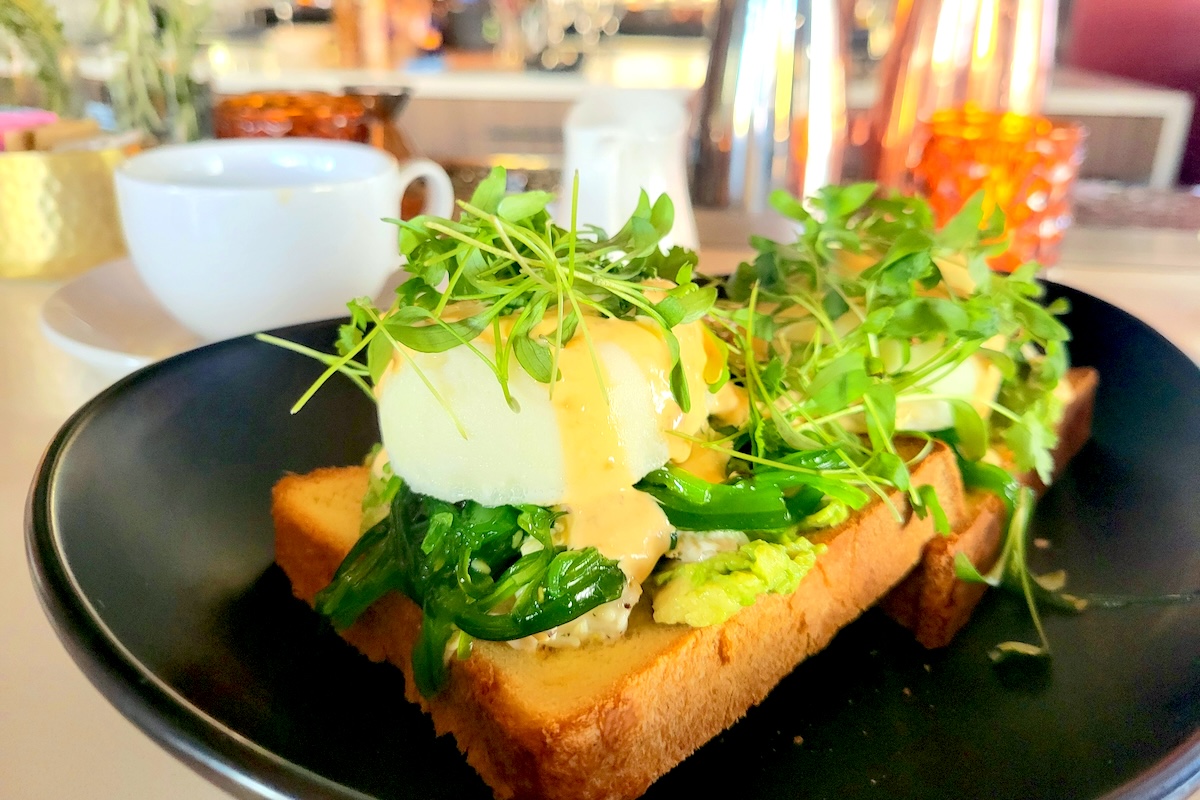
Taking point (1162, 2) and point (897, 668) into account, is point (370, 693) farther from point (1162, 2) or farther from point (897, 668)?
point (1162, 2)

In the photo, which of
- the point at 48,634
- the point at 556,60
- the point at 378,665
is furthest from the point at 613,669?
the point at 556,60

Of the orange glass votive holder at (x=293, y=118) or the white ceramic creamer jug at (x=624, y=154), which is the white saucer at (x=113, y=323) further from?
the white ceramic creamer jug at (x=624, y=154)

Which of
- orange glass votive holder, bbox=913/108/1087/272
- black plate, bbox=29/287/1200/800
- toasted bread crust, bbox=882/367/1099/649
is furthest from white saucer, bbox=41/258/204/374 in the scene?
orange glass votive holder, bbox=913/108/1087/272

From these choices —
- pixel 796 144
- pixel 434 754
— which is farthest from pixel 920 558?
pixel 796 144

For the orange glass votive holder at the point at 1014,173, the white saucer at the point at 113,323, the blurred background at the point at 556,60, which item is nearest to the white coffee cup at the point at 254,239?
the white saucer at the point at 113,323

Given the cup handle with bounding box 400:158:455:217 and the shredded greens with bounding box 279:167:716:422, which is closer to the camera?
the shredded greens with bounding box 279:167:716:422

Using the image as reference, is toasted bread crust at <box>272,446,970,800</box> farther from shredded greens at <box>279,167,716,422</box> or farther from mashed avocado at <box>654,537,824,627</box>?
shredded greens at <box>279,167,716,422</box>
